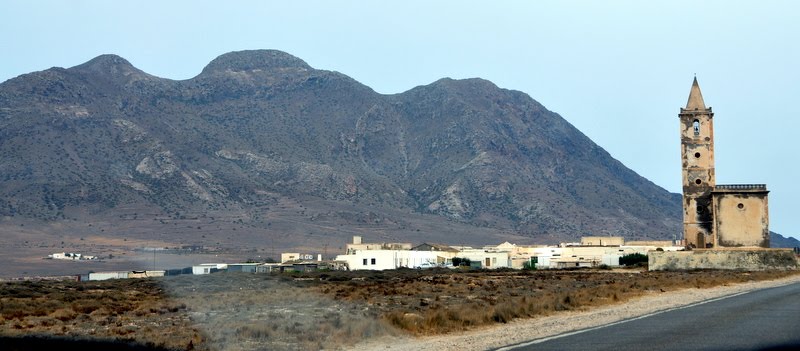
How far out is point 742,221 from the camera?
75000mm

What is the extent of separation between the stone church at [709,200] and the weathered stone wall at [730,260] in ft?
11.4

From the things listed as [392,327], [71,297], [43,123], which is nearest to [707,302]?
[392,327]

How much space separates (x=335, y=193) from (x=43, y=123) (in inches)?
2084

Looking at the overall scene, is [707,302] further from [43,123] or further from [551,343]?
[43,123]

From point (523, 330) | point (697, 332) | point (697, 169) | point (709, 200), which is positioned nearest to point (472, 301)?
point (523, 330)

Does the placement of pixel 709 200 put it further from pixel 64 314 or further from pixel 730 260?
pixel 64 314

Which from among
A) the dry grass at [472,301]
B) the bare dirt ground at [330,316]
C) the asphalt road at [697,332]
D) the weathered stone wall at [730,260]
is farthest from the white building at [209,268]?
the asphalt road at [697,332]

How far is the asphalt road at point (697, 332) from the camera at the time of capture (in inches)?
722

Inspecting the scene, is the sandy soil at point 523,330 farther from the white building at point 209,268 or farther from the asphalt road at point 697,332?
the white building at point 209,268

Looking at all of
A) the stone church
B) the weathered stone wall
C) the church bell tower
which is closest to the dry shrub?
the weathered stone wall

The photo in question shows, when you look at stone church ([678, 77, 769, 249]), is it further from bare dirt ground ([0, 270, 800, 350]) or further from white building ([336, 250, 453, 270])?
bare dirt ground ([0, 270, 800, 350])

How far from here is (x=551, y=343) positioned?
1939 centimetres

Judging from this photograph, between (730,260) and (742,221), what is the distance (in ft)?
17.7

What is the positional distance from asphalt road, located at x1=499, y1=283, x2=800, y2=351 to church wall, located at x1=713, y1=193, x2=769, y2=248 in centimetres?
4755
